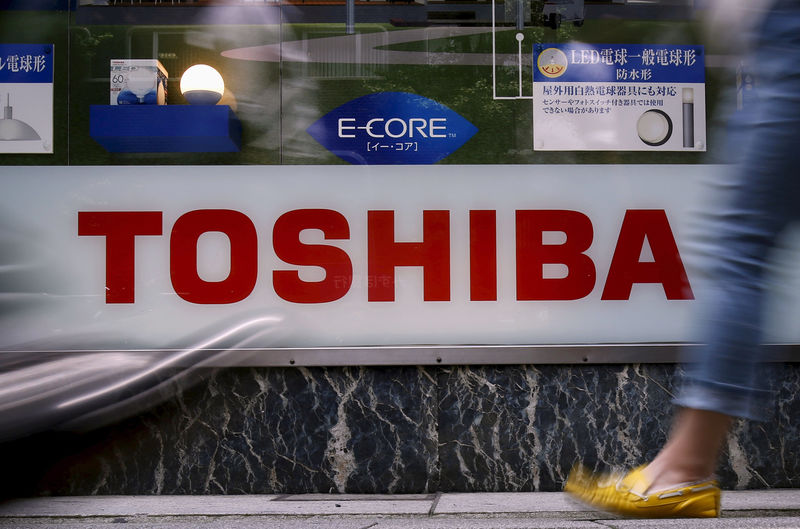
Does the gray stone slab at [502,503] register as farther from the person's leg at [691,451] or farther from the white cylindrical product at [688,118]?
the person's leg at [691,451]

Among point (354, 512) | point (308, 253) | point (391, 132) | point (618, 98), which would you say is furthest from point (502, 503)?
point (618, 98)

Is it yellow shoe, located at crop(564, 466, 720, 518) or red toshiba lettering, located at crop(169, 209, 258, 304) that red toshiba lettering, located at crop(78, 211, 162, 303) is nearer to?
red toshiba lettering, located at crop(169, 209, 258, 304)

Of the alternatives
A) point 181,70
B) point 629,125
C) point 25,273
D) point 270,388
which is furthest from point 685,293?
point 25,273

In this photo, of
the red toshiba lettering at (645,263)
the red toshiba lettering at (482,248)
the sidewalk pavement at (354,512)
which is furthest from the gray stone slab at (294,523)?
the red toshiba lettering at (645,263)

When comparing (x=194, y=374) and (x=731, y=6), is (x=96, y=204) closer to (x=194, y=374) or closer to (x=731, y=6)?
(x=194, y=374)

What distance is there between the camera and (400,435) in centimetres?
426

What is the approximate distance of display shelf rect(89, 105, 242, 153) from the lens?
14.2 ft

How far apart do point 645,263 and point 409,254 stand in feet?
4.28

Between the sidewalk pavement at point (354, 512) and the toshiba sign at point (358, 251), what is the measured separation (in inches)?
33.2

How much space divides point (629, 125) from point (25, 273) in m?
3.41

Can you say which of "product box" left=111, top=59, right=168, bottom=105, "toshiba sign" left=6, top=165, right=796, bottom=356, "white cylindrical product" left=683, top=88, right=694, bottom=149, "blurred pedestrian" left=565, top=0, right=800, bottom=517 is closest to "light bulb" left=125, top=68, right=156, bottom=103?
"product box" left=111, top=59, right=168, bottom=105

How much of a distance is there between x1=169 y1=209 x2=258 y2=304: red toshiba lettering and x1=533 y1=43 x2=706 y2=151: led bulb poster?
169cm

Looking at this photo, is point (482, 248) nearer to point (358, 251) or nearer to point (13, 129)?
point (358, 251)

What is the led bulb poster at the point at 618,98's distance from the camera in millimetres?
4379
